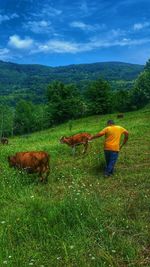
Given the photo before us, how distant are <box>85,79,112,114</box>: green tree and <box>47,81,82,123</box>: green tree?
2.68 metres

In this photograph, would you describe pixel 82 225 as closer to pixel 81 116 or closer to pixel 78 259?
pixel 78 259

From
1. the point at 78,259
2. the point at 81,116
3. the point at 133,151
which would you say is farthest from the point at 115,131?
the point at 81,116

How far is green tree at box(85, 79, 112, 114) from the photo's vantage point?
290 ft

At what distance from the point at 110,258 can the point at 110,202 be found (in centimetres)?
358

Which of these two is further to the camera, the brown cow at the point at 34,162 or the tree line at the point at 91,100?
the tree line at the point at 91,100

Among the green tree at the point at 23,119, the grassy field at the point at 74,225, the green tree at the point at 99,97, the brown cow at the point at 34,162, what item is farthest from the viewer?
the green tree at the point at 23,119

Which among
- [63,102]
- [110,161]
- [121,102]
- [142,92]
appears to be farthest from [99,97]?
[110,161]

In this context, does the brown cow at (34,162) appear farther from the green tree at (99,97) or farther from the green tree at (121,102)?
the green tree at (121,102)

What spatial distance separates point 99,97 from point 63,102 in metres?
7.42

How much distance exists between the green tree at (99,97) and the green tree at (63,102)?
2.68 meters

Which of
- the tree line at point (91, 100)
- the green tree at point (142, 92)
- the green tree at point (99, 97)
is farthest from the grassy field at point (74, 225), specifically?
the tree line at point (91, 100)

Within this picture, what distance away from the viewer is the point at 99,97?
295ft

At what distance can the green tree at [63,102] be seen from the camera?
9038cm

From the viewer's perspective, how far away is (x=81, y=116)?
294 feet
